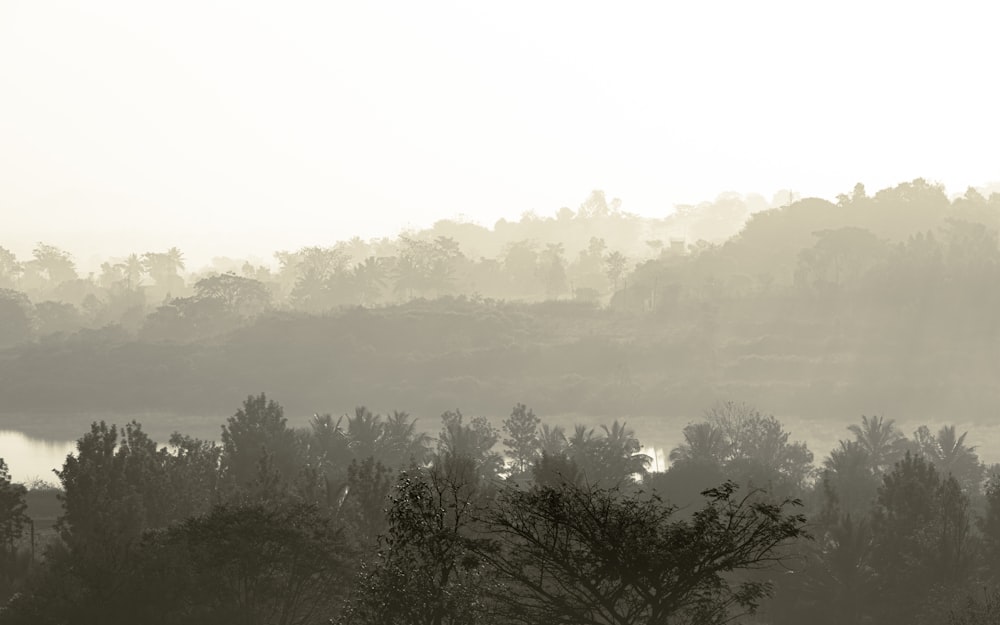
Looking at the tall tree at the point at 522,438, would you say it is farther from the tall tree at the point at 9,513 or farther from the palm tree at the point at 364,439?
the tall tree at the point at 9,513

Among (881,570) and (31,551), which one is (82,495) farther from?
(881,570)

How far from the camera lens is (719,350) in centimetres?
14862

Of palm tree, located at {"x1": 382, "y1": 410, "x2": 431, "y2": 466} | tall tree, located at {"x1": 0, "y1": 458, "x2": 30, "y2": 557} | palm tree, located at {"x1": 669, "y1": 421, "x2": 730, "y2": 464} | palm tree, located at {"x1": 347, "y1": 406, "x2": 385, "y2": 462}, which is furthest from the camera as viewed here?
palm tree, located at {"x1": 382, "y1": 410, "x2": 431, "y2": 466}

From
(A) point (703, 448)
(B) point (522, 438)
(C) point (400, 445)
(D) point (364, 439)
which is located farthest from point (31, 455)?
(A) point (703, 448)

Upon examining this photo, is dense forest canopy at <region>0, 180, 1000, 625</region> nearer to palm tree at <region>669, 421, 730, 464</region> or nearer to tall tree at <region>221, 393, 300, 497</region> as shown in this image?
tall tree at <region>221, 393, 300, 497</region>

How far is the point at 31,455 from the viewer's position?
407ft

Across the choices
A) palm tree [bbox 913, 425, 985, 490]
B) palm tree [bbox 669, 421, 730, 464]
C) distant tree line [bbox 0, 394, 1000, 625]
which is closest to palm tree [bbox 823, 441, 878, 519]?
distant tree line [bbox 0, 394, 1000, 625]

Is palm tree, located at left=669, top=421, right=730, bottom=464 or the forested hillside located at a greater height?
the forested hillside

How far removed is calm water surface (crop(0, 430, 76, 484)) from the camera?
110 meters

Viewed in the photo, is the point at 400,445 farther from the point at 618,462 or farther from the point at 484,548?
the point at 484,548

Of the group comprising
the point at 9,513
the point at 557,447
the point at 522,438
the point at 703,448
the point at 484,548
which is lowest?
the point at 9,513

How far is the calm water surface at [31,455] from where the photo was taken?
360 ft

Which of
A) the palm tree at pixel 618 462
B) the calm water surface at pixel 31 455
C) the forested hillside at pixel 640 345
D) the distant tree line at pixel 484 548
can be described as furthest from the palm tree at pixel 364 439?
the forested hillside at pixel 640 345

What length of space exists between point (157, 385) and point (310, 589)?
404 feet
